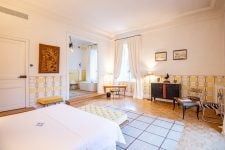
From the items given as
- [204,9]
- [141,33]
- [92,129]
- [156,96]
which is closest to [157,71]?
[156,96]

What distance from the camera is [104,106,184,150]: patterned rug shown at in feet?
6.92

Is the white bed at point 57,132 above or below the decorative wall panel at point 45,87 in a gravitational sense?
below

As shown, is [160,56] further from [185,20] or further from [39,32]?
[39,32]

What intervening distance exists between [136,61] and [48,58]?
3.62m

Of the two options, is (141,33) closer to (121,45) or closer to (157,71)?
(121,45)

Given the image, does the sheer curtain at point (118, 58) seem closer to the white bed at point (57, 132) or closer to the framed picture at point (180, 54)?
the framed picture at point (180, 54)

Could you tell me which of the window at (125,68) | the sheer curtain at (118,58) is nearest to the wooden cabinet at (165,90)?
the window at (125,68)

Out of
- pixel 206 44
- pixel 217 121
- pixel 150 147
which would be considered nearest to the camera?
pixel 150 147

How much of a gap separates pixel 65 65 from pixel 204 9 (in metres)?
4.95

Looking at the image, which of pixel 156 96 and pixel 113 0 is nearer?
pixel 113 0

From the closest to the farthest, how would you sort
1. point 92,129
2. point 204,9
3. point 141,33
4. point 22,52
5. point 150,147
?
point 92,129, point 150,147, point 22,52, point 204,9, point 141,33

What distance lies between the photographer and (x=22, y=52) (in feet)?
12.0

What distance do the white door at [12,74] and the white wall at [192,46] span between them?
183 inches

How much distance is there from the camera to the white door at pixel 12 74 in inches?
131
